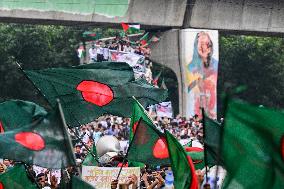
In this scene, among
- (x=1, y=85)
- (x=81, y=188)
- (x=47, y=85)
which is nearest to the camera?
(x=81, y=188)

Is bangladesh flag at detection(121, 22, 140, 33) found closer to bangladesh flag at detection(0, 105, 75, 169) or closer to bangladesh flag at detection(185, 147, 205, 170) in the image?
bangladesh flag at detection(185, 147, 205, 170)

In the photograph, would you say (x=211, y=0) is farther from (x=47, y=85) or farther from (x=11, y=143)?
(x=11, y=143)

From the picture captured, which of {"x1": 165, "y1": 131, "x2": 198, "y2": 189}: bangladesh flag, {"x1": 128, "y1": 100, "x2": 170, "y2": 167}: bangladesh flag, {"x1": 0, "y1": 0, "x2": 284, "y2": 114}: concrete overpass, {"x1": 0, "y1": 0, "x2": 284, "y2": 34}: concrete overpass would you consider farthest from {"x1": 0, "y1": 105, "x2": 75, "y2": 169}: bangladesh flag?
{"x1": 0, "y1": 0, "x2": 284, "y2": 114}: concrete overpass

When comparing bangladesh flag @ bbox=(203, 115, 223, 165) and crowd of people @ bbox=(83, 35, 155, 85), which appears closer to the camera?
bangladesh flag @ bbox=(203, 115, 223, 165)

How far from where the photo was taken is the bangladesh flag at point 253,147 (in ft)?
23.2

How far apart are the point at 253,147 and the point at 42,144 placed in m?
2.10

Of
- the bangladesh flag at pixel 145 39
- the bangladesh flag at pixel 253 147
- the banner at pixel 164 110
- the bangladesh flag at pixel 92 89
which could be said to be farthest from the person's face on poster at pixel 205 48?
the bangladesh flag at pixel 253 147

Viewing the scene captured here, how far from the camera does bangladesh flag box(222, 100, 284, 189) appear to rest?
707 centimetres

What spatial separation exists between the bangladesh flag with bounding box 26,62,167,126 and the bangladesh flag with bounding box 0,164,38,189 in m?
2.49

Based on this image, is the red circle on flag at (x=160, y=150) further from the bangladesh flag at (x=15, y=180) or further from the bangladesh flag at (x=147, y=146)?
the bangladesh flag at (x=15, y=180)

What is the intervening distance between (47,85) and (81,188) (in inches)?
152

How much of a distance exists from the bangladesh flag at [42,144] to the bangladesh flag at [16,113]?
2732mm

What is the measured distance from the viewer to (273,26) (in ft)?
109

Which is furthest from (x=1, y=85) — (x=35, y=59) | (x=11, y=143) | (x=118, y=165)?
(x=11, y=143)
